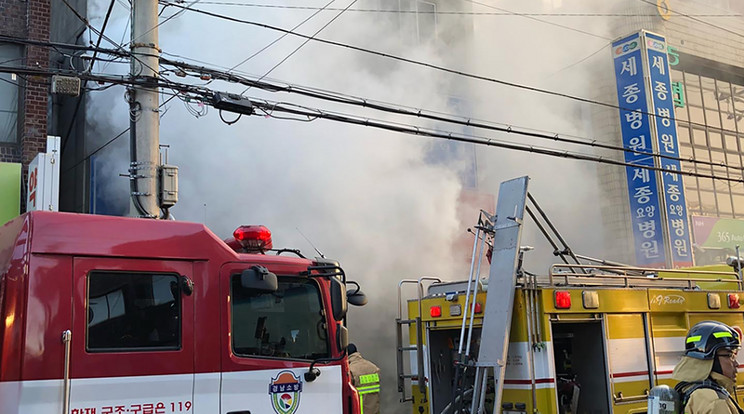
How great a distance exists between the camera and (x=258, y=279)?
379 centimetres

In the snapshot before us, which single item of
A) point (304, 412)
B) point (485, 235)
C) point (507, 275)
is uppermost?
point (485, 235)

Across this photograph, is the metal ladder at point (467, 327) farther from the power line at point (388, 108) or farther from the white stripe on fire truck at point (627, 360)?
the power line at point (388, 108)

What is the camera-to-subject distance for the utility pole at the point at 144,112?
6773mm

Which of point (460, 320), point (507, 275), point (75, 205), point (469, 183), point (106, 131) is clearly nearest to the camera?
point (507, 275)

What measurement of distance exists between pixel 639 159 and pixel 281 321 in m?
13.2

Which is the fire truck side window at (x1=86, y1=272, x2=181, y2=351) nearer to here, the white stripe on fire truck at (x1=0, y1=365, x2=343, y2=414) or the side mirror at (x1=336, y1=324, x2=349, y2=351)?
the white stripe on fire truck at (x1=0, y1=365, x2=343, y2=414)

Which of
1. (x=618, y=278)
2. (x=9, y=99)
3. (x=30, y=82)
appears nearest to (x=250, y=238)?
(x=618, y=278)

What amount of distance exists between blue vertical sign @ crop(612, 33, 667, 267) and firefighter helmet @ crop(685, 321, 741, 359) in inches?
484

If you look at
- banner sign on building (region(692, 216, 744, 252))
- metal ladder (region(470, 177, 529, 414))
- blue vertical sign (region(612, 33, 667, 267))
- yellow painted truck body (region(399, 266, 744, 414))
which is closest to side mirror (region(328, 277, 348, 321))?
metal ladder (region(470, 177, 529, 414))

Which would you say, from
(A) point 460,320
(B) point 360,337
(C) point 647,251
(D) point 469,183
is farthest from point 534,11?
(A) point 460,320

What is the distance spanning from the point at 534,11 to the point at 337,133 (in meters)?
6.89

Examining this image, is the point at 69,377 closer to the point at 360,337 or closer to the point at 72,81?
the point at 72,81

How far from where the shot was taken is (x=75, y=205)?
12.3 metres

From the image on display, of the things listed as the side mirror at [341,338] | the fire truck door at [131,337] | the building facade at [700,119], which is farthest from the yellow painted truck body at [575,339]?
the building facade at [700,119]
